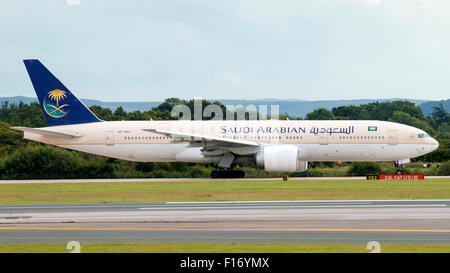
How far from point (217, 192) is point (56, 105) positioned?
57.4 ft

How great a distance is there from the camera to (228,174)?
39.3 m

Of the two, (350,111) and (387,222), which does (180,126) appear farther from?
(350,111)

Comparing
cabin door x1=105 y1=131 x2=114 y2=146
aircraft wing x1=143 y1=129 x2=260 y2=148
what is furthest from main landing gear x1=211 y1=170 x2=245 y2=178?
cabin door x1=105 y1=131 x2=114 y2=146

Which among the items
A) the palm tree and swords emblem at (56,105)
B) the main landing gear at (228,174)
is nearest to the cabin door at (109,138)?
the palm tree and swords emblem at (56,105)

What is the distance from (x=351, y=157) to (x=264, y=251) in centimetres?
2643

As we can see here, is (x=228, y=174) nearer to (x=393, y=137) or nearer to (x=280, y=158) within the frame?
(x=280, y=158)

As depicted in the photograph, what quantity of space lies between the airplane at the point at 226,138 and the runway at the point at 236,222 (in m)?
14.1

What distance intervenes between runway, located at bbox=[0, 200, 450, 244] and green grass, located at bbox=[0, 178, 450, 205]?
Result: 2.13 meters

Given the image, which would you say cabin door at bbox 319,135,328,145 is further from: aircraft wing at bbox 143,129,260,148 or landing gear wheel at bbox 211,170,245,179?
landing gear wheel at bbox 211,170,245,179

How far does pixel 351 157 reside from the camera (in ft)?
127

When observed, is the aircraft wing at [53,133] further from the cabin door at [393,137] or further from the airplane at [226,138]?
the cabin door at [393,137]

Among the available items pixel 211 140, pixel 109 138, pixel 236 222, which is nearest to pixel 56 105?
pixel 109 138

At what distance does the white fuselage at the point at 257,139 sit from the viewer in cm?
3806
